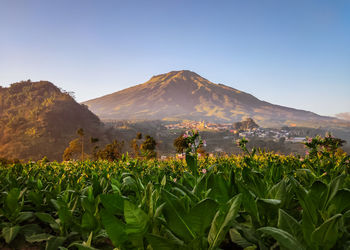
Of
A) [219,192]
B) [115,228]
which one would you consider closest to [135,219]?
[115,228]

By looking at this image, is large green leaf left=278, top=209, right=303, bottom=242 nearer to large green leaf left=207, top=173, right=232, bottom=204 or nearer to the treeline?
large green leaf left=207, top=173, right=232, bottom=204

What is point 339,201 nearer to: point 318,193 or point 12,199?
point 318,193

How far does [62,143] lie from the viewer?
10288 centimetres

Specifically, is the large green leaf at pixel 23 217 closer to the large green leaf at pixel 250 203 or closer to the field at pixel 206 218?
the field at pixel 206 218

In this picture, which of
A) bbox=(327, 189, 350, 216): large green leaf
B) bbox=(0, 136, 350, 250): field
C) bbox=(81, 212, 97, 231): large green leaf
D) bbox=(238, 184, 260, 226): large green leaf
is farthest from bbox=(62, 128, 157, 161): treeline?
bbox=(327, 189, 350, 216): large green leaf

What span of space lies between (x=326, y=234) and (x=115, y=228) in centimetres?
84

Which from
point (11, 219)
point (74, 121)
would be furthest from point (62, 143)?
point (11, 219)

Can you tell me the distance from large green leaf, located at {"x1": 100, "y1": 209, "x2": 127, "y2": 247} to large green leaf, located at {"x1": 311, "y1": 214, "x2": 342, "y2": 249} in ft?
2.49

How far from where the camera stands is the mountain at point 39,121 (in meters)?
97.8

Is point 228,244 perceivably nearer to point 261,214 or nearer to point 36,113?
point 261,214

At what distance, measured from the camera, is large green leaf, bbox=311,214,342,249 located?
89 cm

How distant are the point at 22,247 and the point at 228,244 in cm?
147

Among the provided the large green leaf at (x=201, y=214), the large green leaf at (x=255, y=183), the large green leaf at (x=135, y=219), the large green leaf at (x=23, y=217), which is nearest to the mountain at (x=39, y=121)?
the large green leaf at (x=23, y=217)

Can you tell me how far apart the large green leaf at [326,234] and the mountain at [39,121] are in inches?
4000
